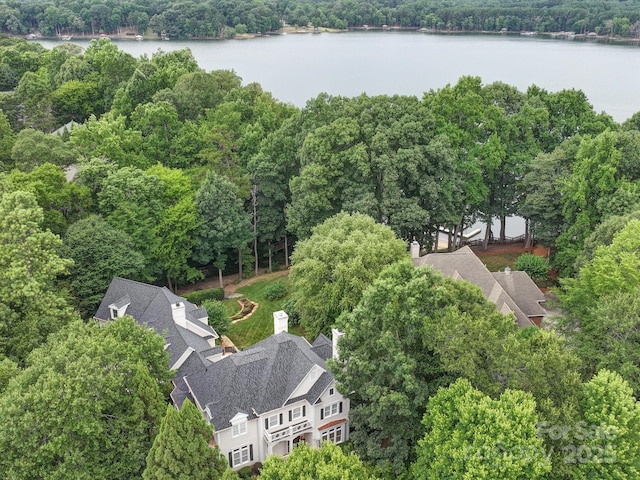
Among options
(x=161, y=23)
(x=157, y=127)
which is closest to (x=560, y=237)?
(x=157, y=127)

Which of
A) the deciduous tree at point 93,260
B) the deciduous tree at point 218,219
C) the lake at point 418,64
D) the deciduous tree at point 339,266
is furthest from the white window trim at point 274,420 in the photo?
the lake at point 418,64

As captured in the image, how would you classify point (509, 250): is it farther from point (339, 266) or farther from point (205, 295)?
point (205, 295)

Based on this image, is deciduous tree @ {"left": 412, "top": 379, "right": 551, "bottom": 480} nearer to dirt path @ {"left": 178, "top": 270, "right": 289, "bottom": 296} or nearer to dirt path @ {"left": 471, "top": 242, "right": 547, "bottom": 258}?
dirt path @ {"left": 178, "top": 270, "right": 289, "bottom": 296}

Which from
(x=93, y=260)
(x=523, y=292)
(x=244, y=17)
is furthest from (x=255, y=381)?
(x=244, y=17)

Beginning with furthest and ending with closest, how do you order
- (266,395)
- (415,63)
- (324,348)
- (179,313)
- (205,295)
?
1. (415,63)
2. (205,295)
3. (179,313)
4. (324,348)
5. (266,395)

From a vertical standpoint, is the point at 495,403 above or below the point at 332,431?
above

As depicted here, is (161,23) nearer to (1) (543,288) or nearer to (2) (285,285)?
(2) (285,285)
